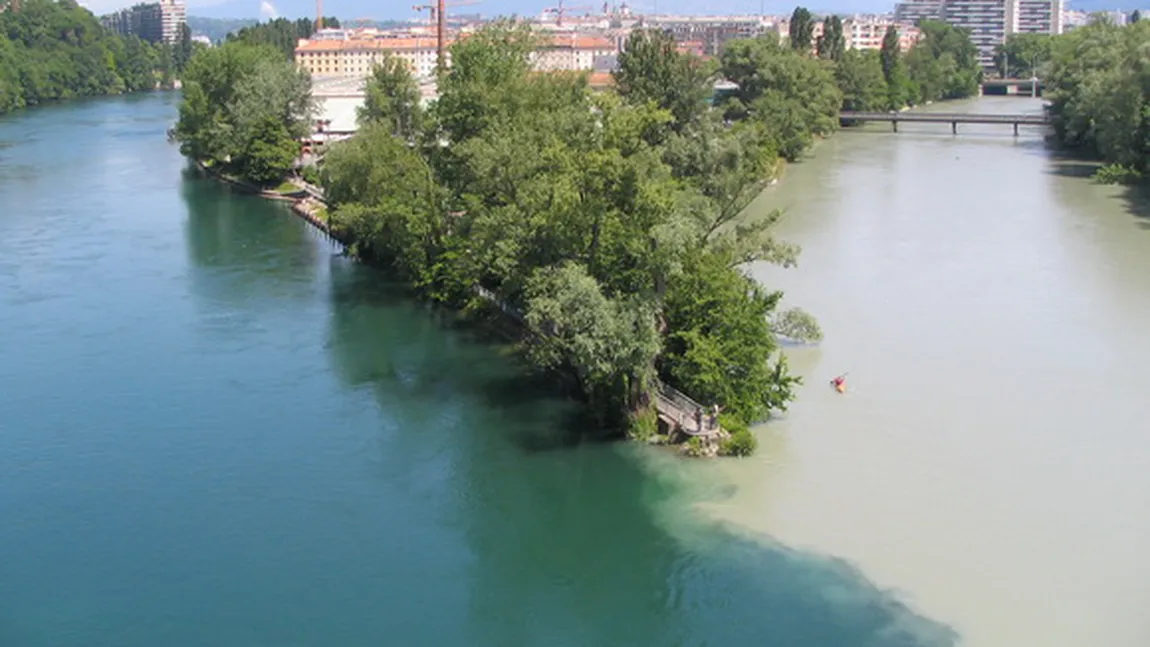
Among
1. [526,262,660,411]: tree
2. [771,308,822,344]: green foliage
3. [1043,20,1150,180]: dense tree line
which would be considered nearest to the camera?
[526,262,660,411]: tree

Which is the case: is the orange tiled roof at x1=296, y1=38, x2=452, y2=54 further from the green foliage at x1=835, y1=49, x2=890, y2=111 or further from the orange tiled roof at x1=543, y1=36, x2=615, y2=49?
the green foliage at x1=835, y1=49, x2=890, y2=111

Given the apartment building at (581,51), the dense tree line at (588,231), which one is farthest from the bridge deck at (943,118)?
the apartment building at (581,51)

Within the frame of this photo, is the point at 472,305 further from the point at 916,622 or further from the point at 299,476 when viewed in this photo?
the point at 916,622

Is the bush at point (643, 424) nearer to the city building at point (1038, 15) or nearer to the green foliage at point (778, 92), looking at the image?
the green foliage at point (778, 92)

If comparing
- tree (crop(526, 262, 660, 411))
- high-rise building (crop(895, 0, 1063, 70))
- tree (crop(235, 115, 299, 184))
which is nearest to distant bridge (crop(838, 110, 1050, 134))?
tree (crop(235, 115, 299, 184))

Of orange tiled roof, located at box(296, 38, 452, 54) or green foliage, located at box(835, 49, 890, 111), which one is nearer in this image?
green foliage, located at box(835, 49, 890, 111)

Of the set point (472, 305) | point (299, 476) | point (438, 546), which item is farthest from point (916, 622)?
point (472, 305)
